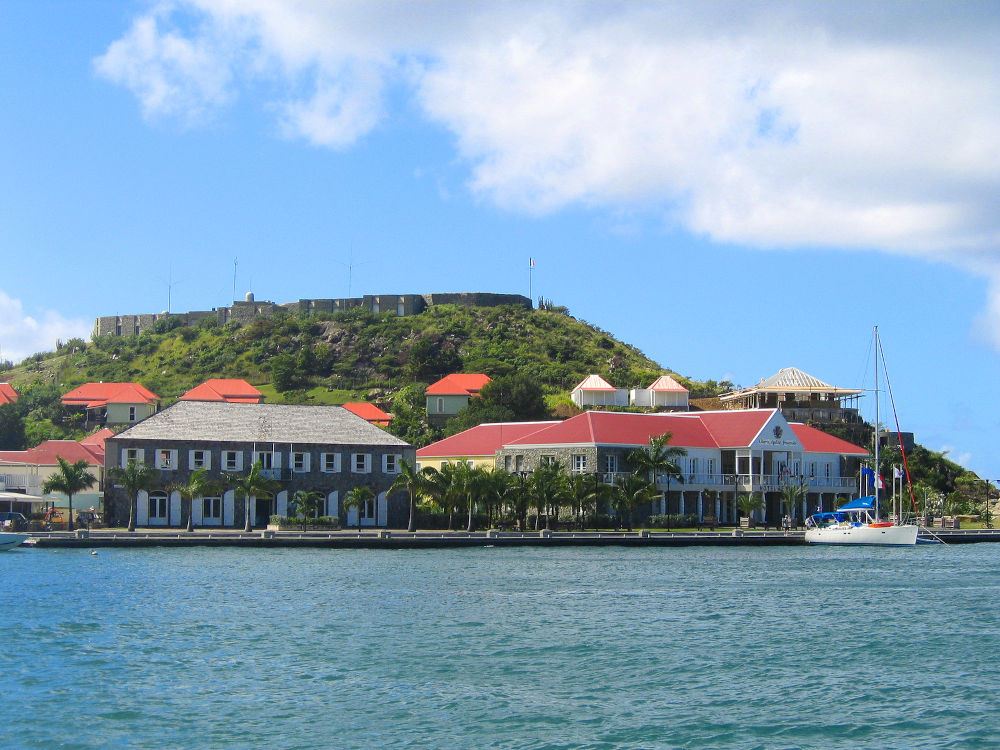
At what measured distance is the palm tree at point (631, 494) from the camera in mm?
74812

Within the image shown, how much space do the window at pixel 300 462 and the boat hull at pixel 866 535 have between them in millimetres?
30748

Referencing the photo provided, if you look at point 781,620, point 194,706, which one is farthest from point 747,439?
point 194,706

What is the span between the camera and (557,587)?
1821 inches

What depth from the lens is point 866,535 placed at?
2958 inches

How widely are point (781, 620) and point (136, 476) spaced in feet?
132

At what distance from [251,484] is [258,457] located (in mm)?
3846

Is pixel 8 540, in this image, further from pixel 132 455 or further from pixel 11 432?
pixel 11 432

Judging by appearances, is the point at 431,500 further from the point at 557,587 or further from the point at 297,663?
the point at 297,663

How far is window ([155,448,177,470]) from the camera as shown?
70125 millimetres

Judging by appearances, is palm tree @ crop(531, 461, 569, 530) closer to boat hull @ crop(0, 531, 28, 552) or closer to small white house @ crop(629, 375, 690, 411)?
boat hull @ crop(0, 531, 28, 552)

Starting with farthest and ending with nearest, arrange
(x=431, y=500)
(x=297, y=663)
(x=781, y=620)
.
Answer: (x=431, y=500), (x=781, y=620), (x=297, y=663)

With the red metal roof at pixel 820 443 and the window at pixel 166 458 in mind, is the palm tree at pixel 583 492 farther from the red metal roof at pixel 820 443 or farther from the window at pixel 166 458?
the window at pixel 166 458

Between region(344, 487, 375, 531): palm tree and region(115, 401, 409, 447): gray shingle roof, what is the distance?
3.13m

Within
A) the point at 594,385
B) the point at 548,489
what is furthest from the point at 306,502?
A: the point at 594,385
